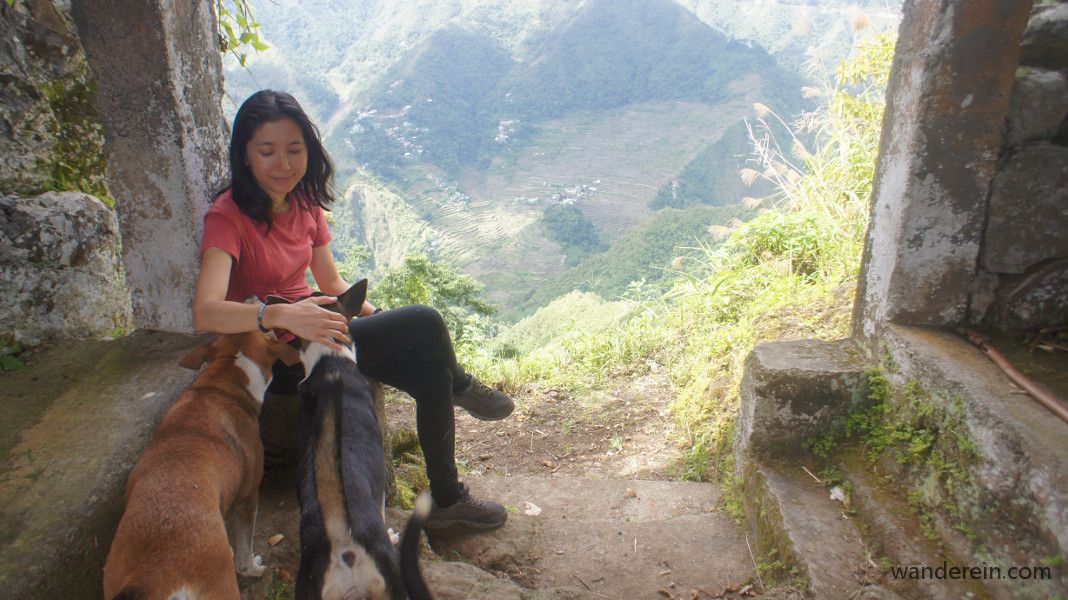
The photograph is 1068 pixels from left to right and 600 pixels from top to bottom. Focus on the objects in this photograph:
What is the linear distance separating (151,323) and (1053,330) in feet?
11.4

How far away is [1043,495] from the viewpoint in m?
1.47

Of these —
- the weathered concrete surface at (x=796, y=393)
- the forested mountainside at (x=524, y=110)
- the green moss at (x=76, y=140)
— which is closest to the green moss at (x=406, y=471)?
the weathered concrete surface at (x=796, y=393)

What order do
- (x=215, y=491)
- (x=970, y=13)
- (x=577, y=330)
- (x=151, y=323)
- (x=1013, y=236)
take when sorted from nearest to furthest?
(x=215, y=491) < (x=970, y=13) < (x=1013, y=236) < (x=151, y=323) < (x=577, y=330)

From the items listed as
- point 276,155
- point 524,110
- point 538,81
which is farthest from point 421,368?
point 538,81

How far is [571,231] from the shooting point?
50344mm

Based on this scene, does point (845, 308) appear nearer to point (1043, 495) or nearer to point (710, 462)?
point (710, 462)

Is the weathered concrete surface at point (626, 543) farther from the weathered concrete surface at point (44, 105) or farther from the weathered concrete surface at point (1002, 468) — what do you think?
the weathered concrete surface at point (44, 105)

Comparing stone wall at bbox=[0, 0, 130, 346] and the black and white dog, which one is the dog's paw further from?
stone wall at bbox=[0, 0, 130, 346]

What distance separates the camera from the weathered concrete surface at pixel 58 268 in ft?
6.67

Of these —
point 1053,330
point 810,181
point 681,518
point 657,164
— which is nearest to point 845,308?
point 1053,330

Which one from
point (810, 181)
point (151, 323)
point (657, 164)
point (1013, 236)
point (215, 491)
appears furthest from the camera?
point (657, 164)

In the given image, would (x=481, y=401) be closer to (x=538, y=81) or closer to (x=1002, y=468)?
(x=1002, y=468)

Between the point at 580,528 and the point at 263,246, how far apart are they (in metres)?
1.77

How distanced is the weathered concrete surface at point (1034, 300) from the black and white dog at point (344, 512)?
2172 mm
